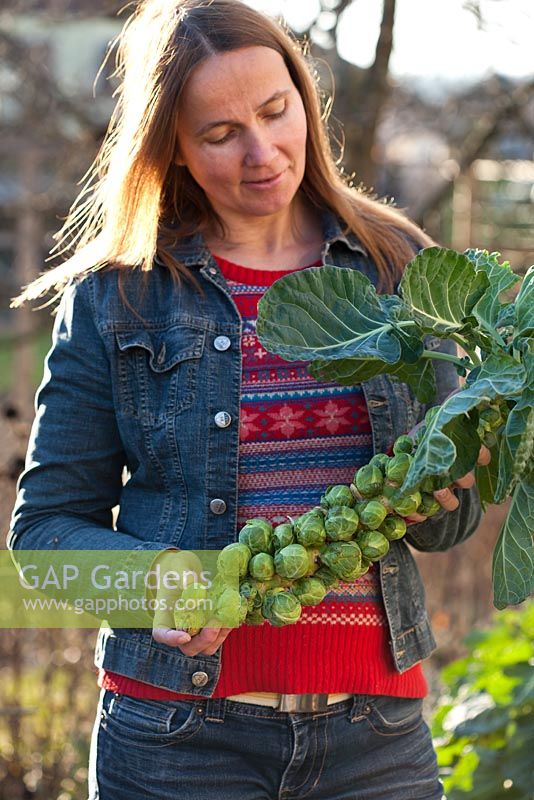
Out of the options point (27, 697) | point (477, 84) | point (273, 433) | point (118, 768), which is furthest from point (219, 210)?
point (477, 84)

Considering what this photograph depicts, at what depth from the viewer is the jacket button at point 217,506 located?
6.68ft

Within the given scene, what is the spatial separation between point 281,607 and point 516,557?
420 millimetres

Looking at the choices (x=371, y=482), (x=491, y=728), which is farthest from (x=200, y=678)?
(x=491, y=728)

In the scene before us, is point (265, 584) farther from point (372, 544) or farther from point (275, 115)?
point (275, 115)

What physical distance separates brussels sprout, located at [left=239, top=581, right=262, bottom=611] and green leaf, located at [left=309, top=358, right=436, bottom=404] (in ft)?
1.30

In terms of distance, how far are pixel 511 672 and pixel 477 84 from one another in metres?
3.61

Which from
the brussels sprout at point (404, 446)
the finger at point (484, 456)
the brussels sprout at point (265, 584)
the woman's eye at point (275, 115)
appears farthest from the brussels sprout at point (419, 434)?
the woman's eye at point (275, 115)

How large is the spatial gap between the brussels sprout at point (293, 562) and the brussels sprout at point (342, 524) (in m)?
0.06

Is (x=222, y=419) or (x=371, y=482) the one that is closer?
(x=371, y=482)

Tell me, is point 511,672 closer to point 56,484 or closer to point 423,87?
point 56,484

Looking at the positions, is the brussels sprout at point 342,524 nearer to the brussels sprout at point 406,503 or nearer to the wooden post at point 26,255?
the brussels sprout at point 406,503

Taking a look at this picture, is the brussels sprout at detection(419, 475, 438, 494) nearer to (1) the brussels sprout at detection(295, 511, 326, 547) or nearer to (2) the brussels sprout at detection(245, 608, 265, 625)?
(1) the brussels sprout at detection(295, 511, 326, 547)

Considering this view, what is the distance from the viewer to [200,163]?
2.14 metres

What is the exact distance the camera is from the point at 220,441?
2064mm
